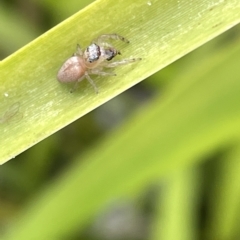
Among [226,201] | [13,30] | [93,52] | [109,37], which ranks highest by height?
[13,30]

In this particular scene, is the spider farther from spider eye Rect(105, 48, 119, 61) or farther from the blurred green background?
the blurred green background

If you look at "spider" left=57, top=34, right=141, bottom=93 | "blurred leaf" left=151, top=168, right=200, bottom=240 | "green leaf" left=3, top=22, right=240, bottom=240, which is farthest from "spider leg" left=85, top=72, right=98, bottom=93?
"blurred leaf" left=151, top=168, right=200, bottom=240

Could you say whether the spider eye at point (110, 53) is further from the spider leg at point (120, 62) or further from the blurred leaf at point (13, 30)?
the blurred leaf at point (13, 30)

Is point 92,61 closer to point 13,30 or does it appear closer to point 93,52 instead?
point 93,52

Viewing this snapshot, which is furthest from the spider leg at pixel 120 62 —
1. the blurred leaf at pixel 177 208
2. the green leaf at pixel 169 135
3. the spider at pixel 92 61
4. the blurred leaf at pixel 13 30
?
the blurred leaf at pixel 13 30

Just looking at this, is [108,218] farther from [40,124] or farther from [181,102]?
[40,124]

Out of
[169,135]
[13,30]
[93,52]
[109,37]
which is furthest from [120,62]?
[13,30]
